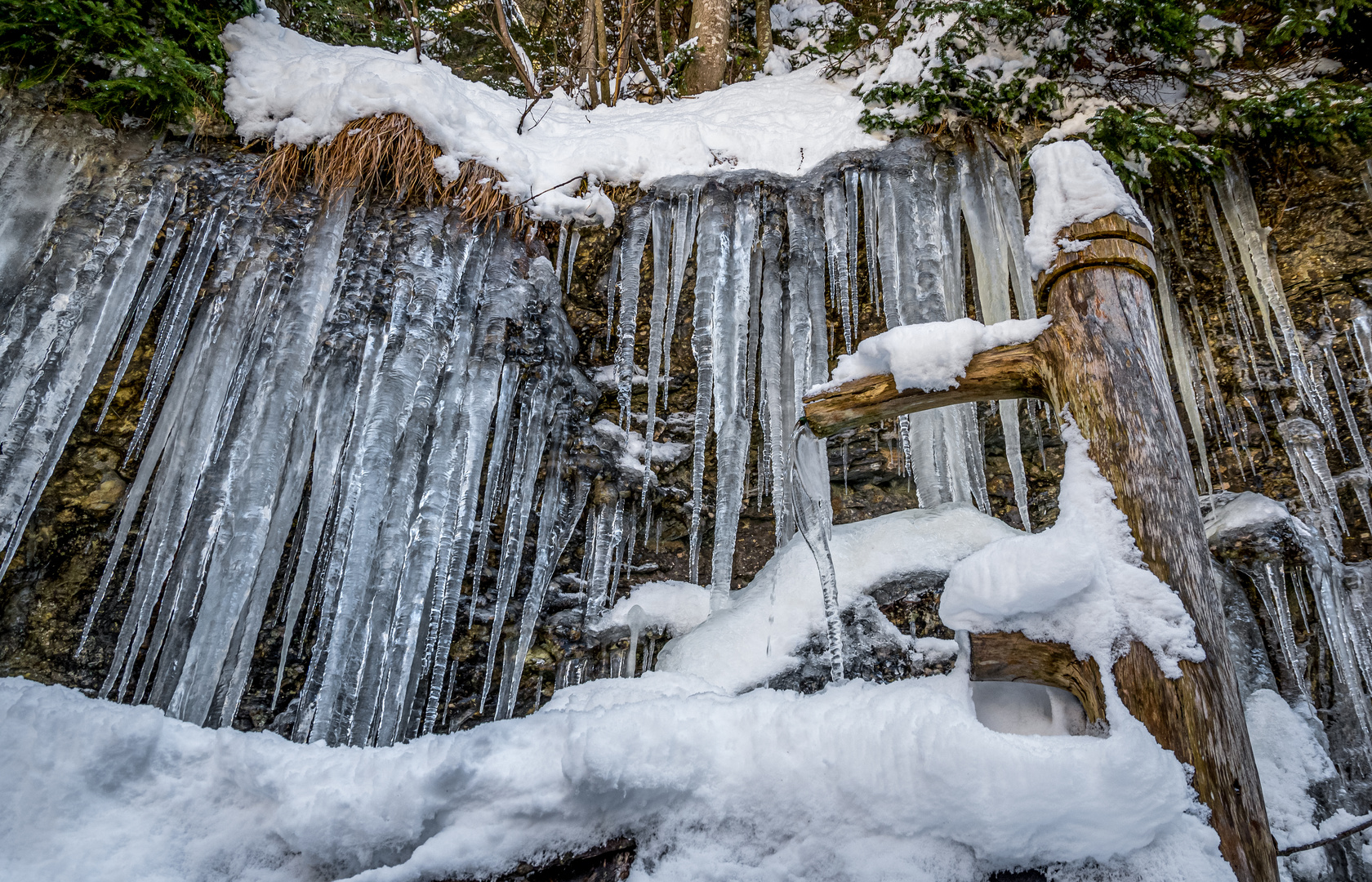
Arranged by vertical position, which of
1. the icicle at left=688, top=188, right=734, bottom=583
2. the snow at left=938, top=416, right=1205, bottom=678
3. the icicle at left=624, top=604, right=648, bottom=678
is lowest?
the snow at left=938, top=416, right=1205, bottom=678

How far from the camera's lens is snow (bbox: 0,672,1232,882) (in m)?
1.24

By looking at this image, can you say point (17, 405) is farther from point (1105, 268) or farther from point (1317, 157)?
point (1317, 157)

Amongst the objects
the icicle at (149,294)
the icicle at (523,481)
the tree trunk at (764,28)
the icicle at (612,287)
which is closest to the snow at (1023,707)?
the icicle at (523,481)

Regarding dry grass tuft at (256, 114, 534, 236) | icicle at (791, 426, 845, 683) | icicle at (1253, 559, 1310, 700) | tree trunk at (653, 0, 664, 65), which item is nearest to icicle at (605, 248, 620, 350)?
dry grass tuft at (256, 114, 534, 236)

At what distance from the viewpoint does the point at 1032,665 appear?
5.31 feet

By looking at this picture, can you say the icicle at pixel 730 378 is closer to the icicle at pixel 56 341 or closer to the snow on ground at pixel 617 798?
the snow on ground at pixel 617 798

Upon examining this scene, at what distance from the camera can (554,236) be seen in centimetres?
459

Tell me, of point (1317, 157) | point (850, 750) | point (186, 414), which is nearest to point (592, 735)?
point (850, 750)

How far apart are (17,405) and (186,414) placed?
0.70m

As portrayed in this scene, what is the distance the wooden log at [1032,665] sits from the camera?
152cm

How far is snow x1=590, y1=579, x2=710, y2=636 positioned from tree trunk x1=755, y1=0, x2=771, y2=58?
5.79m

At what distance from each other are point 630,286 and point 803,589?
2.24 meters

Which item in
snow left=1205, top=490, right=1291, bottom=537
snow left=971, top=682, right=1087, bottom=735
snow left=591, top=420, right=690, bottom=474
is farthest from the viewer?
snow left=591, top=420, right=690, bottom=474

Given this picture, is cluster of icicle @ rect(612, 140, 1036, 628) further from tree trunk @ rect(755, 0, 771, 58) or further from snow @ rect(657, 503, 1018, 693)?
tree trunk @ rect(755, 0, 771, 58)
